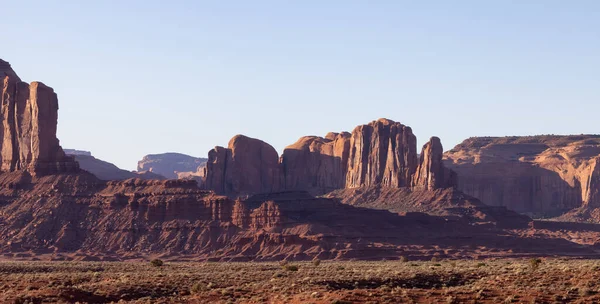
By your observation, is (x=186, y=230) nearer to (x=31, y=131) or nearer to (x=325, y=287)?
(x=31, y=131)

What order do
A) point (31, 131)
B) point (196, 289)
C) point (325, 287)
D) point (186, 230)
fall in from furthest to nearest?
point (31, 131) < point (186, 230) < point (196, 289) < point (325, 287)

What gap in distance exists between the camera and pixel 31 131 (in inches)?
6353

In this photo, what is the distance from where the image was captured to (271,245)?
144 metres

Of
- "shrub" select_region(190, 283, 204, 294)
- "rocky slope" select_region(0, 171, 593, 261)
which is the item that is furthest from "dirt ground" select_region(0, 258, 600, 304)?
"rocky slope" select_region(0, 171, 593, 261)

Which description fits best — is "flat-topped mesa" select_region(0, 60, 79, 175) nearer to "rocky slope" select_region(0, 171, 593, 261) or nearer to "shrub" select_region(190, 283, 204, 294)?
"rocky slope" select_region(0, 171, 593, 261)

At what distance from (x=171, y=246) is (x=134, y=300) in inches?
3033

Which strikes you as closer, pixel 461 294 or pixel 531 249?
pixel 461 294

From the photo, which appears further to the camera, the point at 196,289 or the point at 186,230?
the point at 186,230

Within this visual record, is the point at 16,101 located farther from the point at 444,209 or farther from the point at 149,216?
the point at 444,209

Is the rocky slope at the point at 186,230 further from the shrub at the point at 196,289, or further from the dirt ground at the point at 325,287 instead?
the shrub at the point at 196,289

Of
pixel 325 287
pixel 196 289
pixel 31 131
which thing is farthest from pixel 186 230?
pixel 325 287

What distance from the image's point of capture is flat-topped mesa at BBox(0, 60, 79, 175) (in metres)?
160

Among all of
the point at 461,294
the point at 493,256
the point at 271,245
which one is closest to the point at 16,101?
the point at 271,245

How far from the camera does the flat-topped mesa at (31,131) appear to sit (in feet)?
524
